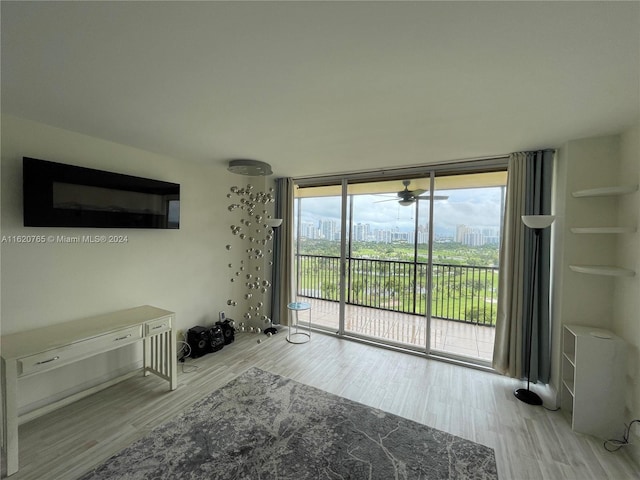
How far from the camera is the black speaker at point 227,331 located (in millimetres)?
3482

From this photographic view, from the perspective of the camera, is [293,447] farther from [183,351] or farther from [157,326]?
[183,351]

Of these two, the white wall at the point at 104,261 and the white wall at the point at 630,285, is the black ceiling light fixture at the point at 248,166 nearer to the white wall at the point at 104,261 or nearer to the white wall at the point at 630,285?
the white wall at the point at 104,261

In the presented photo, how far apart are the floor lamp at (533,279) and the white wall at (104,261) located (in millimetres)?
3589

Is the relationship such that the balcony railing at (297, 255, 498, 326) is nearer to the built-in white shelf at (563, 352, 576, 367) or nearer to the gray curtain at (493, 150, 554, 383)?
the gray curtain at (493, 150, 554, 383)

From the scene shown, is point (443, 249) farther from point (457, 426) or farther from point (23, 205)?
point (23, 205)

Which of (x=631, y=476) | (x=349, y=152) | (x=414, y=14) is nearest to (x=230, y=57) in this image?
(x=414, y=14)

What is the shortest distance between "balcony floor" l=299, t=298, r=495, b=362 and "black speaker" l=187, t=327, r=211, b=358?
64.5 inches

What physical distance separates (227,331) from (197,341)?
451 mm

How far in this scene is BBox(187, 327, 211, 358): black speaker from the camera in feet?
10.3

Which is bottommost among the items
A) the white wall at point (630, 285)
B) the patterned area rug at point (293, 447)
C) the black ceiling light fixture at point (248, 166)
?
the patterned area rug at point (293, 447)

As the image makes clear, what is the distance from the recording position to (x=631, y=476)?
167 cm

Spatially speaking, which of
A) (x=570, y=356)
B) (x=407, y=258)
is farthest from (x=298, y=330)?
(x=570, y=356)

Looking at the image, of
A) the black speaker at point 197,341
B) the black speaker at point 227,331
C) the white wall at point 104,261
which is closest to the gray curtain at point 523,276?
the black speaker at point 227,331

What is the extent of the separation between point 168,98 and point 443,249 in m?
3.25
